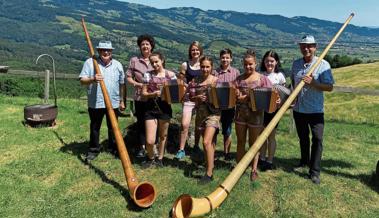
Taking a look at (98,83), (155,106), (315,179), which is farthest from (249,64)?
(98,83)

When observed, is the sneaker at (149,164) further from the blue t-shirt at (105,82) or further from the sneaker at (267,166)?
the sneaker at (267,166)

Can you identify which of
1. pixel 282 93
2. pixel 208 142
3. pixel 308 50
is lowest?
pixel 208 142

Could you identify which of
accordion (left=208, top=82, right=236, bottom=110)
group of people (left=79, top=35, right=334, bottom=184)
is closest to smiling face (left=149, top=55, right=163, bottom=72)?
group of people (left=79, top=35, right=334, bottom=184)

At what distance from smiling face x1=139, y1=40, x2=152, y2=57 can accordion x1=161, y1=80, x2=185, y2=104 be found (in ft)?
3.02

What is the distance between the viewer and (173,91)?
22.3ft

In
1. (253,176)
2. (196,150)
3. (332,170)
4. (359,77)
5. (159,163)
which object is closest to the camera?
(253,176)

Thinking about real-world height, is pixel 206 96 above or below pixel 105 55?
below

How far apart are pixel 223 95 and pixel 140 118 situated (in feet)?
6.50

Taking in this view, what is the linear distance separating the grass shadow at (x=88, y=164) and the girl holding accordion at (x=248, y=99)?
2.01 metres

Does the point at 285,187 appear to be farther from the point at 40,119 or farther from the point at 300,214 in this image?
the point at 40,119

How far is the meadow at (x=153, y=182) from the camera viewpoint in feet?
19.9

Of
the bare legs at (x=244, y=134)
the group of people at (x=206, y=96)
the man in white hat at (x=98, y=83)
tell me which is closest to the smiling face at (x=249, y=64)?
the group of people at (x=206, y=96)

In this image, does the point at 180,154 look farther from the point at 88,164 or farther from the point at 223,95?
the point at 223,95

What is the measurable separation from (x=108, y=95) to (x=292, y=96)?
3164 mm
